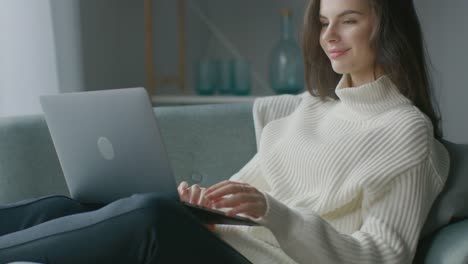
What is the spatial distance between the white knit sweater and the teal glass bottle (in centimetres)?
118

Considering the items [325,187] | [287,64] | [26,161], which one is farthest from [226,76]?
[325,187]

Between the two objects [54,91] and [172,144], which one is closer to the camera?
[172,144]

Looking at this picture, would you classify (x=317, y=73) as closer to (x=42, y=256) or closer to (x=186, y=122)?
(x=186, y=122)

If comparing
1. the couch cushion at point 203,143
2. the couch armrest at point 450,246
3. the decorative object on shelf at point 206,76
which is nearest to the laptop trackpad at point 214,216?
the couch armrest at point 450,246

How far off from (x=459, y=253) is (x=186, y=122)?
0.92 m

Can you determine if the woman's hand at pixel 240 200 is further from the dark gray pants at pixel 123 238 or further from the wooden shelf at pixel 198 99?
the wooden shelf at pixel 198 99

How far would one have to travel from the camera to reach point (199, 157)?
2162 mm

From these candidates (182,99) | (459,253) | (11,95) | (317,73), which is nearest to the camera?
(459,253)

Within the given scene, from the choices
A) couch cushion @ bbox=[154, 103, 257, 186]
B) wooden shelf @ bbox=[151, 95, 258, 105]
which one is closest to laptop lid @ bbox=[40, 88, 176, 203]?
couch cushion @ bbox=[154, 103, 257, 186]

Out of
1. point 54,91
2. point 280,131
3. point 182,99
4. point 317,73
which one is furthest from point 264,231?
point 182,99

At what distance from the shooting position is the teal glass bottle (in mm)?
3154

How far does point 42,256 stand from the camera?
53.9 inches

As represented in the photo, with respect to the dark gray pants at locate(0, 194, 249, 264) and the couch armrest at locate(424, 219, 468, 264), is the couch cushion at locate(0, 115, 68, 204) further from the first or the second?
the couch armrest at locate(424, 219, 468, 264)

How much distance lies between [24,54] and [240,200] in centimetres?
133
